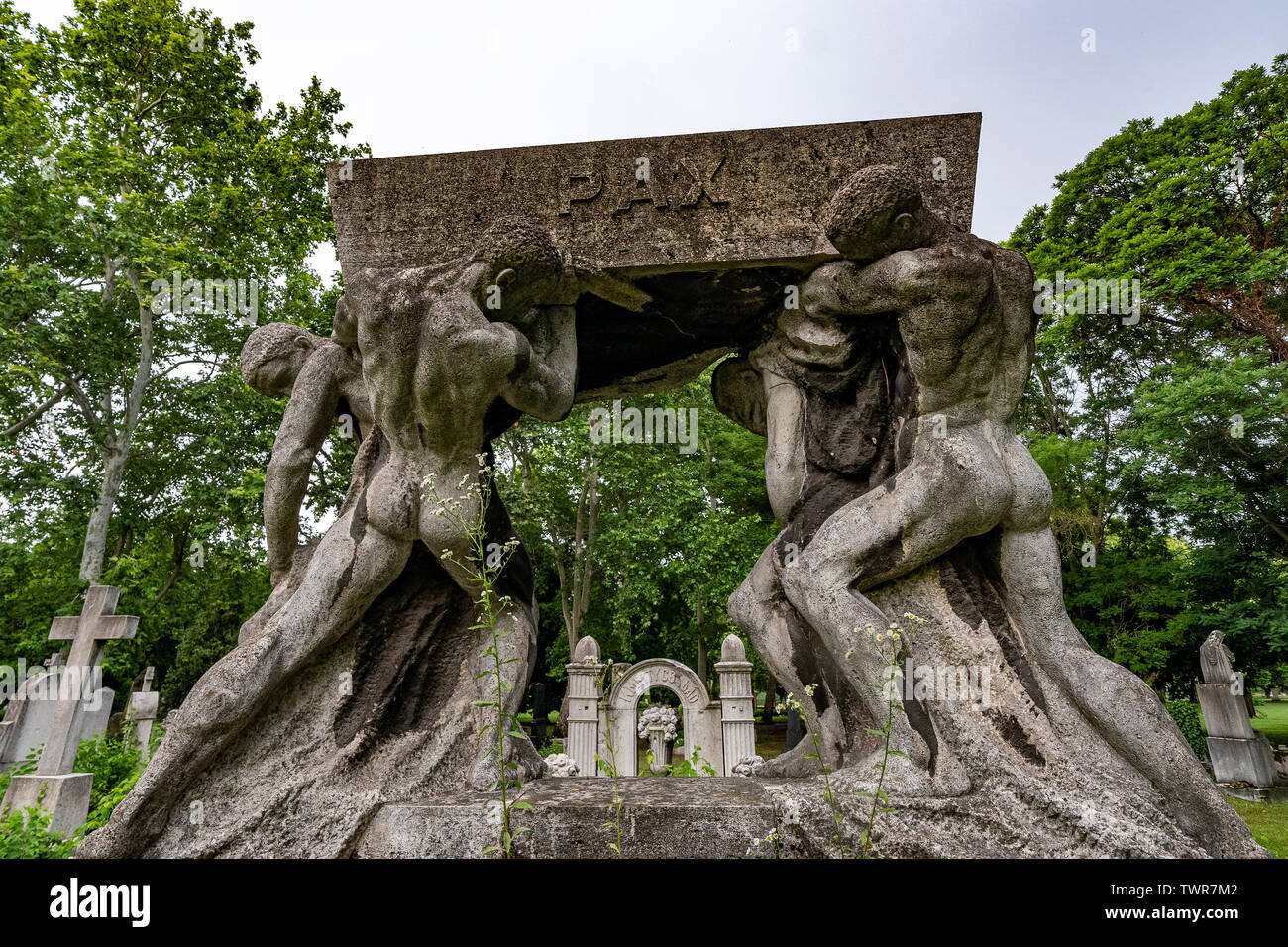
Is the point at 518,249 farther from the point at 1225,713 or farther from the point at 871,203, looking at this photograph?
the point at 1225,713

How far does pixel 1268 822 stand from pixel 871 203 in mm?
10180

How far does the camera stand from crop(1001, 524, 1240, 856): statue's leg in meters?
2.46

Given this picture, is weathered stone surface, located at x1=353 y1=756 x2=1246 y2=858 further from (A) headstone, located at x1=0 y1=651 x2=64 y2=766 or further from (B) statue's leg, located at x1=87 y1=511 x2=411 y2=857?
(A) headstone, located at x1=0 y1=651 x2=64 y2=766

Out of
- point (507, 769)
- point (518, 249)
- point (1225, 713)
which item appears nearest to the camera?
point (507, 769)

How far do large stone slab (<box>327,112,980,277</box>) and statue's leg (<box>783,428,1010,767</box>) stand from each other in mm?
1013

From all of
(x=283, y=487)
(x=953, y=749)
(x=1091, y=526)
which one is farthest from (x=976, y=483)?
(x=1091, y=526)

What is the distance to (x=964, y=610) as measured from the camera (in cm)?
289

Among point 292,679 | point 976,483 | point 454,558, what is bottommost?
point 292,679

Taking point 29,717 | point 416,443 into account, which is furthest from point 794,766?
point 29,717

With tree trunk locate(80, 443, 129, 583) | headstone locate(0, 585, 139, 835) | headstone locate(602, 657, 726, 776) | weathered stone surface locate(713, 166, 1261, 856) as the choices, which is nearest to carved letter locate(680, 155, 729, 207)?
weathered stone surface locate(713, 166, 1261, 856)

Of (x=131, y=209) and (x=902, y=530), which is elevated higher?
(x=131, y=209)

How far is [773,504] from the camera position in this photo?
3.38 metres
